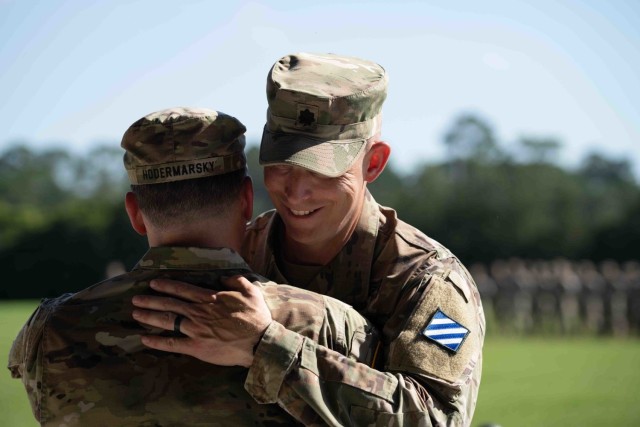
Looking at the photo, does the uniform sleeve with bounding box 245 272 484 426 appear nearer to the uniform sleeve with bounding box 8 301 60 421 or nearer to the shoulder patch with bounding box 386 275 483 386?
the shoulder patch with bounding box 386 275 483 386

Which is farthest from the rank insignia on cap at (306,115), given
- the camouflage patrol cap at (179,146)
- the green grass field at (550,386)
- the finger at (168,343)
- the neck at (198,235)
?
the green grass field at (550,386)

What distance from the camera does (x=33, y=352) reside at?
3072 millimetres

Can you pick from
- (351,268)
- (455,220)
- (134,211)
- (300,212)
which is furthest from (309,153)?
(455,220)

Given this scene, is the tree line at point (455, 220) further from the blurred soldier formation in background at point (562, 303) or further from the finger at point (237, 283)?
the finger at point (237, 283)

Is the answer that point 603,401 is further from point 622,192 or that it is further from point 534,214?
point 622,192

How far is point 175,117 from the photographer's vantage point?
3102mm

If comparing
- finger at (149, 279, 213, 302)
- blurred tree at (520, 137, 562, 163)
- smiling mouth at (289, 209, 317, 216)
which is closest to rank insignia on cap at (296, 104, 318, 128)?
smiling mouth at (289, 209, 317, 216)

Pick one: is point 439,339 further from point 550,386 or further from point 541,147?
point 541,147

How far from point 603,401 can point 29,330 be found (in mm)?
14157

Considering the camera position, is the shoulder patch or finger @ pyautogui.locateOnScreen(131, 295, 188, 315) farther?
the shoulder patch

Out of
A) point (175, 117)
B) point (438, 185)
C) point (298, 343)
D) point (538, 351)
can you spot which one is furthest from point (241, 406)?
point (438, 185)

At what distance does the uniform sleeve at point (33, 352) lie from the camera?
3.06 metres

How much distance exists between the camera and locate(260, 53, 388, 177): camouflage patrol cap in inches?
141

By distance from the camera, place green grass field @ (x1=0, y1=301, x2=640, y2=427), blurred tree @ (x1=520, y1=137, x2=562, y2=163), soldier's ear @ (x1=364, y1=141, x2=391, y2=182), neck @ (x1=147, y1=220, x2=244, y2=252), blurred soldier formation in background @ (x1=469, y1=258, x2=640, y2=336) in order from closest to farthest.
→ neck @ (x1=147, y1=220, x2=244, y2=252)
soldier's ear @ (x1=364, y1=141, x2=391, y2=182)
green grass field @ (x1=0, y1=301, x2=640, y2=427)
blurred soldier formation in background @ (x1=469, y1=258, x2=640, y2=336)
blurred tree @ (x1=520, y1=137, x2=562, y2=163)
